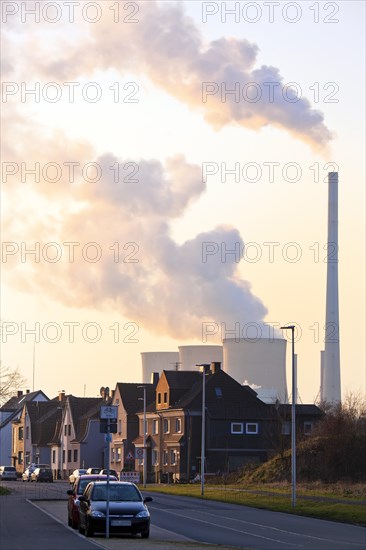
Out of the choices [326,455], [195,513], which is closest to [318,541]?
[195,513]

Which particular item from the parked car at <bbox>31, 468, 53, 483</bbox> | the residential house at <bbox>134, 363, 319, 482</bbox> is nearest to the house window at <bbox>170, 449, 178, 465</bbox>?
the residential house at <bbox>134, 363, 319, 482</bbox>

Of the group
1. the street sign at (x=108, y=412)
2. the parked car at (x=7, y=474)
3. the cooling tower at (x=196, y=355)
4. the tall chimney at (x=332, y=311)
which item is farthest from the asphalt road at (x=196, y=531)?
the cooling tower at (x=196, y=355)

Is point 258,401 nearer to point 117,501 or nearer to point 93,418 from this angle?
point 93,418

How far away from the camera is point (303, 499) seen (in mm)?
55000

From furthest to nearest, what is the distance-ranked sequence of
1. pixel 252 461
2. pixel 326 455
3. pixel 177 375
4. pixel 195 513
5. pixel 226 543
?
pixel 177 375, pixel 252 461, pixel 326 455, pixel 195 513, pixel 226 543

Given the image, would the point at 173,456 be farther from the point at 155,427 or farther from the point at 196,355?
the point at 196,355

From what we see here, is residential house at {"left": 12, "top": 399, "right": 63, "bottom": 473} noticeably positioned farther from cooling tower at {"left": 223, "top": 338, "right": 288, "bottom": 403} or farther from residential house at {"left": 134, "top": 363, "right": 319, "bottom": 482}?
cooling tower at {"left": 223, "top": 338, "right": 288, "bottom": 403}

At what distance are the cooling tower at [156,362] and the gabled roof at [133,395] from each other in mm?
8972

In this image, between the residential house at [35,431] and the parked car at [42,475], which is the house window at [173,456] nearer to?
the parked car at [42,475]

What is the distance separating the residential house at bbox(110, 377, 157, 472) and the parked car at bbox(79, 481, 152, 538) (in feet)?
262

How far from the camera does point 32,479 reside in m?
99.6

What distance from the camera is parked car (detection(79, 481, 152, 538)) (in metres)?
29.4

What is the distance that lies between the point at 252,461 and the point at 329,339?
18980mm

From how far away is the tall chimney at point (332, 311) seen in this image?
10756cm
